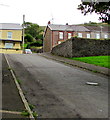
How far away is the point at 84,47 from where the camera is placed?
24.2 m

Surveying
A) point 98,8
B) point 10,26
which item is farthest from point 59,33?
point 98,8

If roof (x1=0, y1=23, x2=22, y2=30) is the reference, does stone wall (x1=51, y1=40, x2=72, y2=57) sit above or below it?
below

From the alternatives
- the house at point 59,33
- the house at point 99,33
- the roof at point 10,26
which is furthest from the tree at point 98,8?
the house at point 99,33

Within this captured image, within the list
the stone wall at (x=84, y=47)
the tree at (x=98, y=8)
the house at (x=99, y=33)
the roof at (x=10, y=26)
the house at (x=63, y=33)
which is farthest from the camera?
the house at (x=99, y=33)

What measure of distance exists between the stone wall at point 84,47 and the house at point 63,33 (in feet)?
65.3

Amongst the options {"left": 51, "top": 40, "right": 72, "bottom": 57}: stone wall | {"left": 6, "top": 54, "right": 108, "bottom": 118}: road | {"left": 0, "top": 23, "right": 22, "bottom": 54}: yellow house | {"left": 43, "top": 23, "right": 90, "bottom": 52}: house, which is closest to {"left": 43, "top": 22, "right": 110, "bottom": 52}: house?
{"left": 43, "top": 23, "right": 90, "bottom": 52}: house

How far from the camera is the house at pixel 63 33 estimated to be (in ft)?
152

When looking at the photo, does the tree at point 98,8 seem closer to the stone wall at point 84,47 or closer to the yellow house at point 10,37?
the stone wall at point 84,47

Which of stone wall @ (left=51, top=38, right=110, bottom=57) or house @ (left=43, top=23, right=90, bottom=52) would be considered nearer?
stone wall @ (left=51, top=38, right=110, bottom=57)

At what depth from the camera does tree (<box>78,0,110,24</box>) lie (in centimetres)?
999

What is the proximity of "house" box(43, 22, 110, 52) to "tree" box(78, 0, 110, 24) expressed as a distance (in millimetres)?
33803

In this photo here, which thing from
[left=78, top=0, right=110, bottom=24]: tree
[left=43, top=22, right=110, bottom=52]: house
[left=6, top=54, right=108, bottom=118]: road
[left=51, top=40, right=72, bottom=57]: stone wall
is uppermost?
[left=43, top=22, right=110, bottom=52]: house

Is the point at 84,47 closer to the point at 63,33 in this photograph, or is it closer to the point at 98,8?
the point at 98,8

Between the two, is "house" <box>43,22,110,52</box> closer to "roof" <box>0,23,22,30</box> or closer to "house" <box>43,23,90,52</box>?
"house" <box>43,23,90,52</box>
